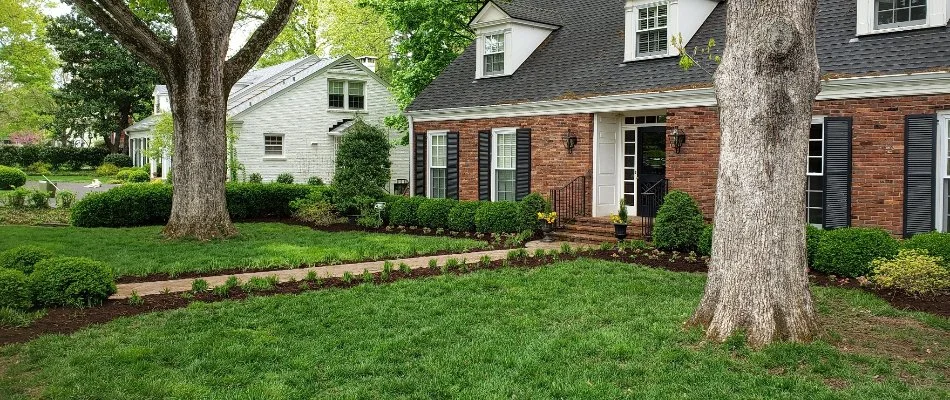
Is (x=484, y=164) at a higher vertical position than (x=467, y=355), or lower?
higher

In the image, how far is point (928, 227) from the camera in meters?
10.3

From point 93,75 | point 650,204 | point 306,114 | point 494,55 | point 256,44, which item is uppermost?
point 93,75

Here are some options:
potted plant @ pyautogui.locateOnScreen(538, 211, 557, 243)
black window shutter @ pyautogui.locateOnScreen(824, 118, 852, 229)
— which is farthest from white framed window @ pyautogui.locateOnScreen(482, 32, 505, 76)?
black window shutter @ pyautogui.locateOnScreen(824, 118, 852, 229)

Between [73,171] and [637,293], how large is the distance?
4229 centimetres

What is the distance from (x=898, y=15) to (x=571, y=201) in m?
6.72

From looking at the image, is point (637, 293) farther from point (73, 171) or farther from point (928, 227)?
point (73, 171)


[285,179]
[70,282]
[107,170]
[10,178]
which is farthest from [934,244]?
[107,170]

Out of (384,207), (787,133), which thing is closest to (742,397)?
(787,133)

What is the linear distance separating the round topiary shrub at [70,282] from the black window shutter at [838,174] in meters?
10.2

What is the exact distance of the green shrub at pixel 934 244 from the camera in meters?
8.63

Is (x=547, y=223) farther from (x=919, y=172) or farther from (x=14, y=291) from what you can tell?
(x=14, y=291)

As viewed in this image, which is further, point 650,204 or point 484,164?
point 484,164

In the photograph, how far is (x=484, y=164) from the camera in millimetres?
16984

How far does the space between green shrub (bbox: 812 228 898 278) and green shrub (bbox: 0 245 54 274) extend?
9.92m
